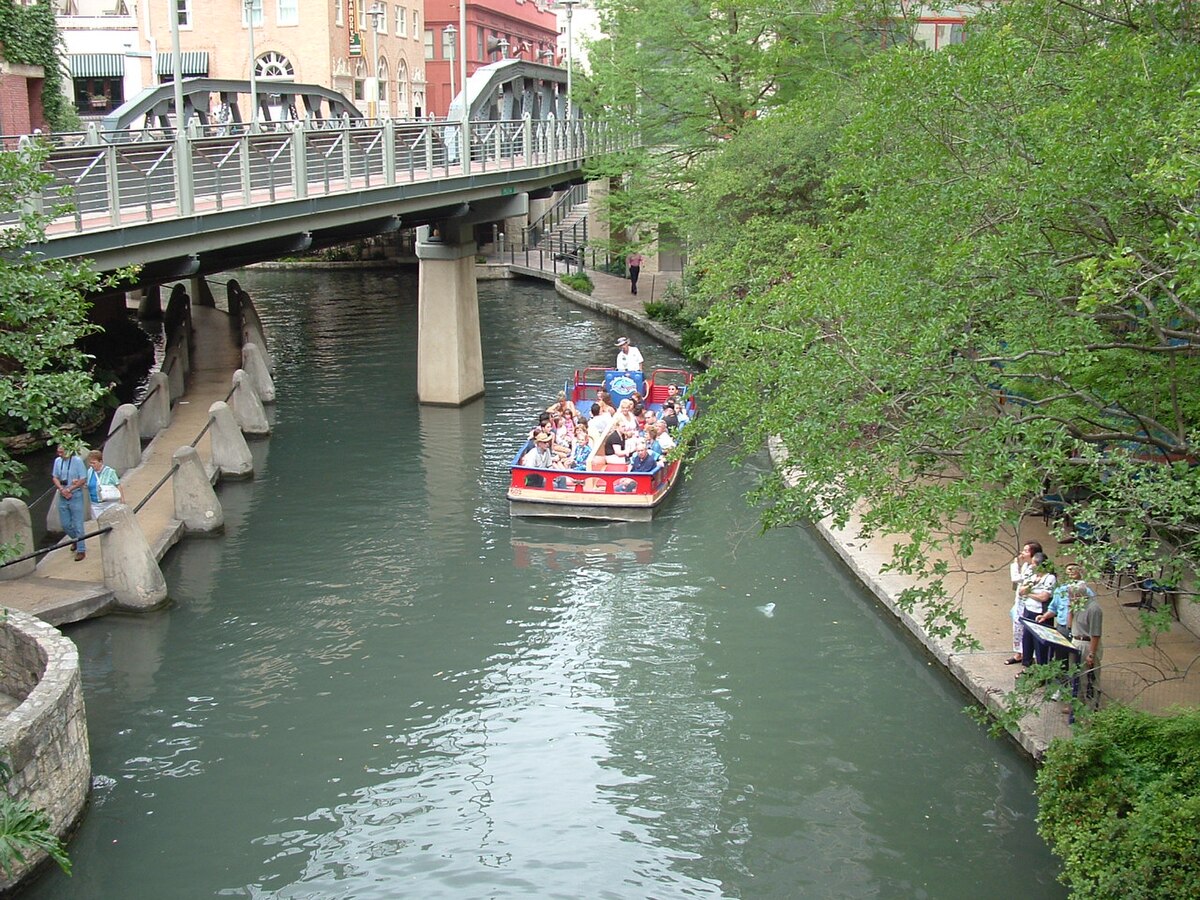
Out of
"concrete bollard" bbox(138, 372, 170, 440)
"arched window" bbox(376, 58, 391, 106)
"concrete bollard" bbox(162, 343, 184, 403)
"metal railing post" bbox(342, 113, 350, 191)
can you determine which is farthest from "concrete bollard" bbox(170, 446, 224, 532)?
"arched window" bbox(376, 58, 391, 106)

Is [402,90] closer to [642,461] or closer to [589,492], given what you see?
[642,461]

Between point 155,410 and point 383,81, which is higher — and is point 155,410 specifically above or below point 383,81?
below

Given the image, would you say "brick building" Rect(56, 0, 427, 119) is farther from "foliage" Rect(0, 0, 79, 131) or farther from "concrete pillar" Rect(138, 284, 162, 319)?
"foliage" Rect(0, 0, 79, 131)

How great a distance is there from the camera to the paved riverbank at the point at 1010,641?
1313 centimetres

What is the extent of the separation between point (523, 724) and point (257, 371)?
1873 centimetres

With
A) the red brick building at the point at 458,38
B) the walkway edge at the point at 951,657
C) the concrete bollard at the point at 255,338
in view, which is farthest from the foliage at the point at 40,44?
the red brick building at the point at 458,38

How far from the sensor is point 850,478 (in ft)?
36.9

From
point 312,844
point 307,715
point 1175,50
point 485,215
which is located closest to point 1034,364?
point 1175,50

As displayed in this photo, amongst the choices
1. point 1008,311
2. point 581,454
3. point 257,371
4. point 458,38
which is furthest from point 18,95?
point 458,38

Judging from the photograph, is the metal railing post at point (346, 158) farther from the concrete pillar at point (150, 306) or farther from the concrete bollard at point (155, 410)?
the concrete pillar at point (150, 306)

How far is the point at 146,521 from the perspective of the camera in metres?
20.4

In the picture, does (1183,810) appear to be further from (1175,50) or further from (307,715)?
(307,715)

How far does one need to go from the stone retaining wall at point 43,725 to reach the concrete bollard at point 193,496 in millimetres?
7152

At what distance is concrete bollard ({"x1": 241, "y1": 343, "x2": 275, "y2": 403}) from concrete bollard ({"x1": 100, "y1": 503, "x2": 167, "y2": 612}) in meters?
13.9
